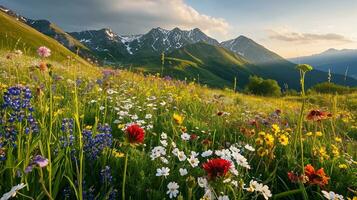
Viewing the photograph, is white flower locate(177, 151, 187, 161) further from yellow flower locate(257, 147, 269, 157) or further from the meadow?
yellow flower locate(257, 147, 269, 157)

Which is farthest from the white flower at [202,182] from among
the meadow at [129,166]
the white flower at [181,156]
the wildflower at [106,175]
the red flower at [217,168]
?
the wildflower at [106,175]

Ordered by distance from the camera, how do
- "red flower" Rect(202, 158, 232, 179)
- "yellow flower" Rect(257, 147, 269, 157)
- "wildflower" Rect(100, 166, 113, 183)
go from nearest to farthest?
"red flower" Rect(202, 158, 232, 179)
"wildflower" Rect(100, 166, 113, 183)
"yellow flower" Rect(257, 147, 269, 157)

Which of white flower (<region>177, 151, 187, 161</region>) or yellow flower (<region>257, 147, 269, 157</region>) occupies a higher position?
white flower (<region>177, 151, 187, 161</region>)

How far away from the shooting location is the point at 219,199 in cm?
212

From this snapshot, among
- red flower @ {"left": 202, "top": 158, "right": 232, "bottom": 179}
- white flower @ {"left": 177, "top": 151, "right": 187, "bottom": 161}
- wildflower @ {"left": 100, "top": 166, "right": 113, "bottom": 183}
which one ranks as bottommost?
wildflower @ {"left": 100, "top": 166, "right": 113, "bottom": 183}

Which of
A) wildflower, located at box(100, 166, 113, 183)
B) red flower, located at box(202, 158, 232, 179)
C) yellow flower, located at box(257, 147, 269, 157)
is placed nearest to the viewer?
red flower, located at box(202, 158, 232, 179)

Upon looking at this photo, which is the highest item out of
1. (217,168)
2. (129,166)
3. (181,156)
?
(217,168)

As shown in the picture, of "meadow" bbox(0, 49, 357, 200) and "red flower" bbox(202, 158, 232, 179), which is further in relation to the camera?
"meadow" bbox(0, 49, 357, 200)

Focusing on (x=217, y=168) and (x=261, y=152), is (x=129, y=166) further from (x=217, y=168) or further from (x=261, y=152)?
(x=217, y=168)

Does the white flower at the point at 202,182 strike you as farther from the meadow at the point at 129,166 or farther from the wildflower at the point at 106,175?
the wildflower at the point at 106,175

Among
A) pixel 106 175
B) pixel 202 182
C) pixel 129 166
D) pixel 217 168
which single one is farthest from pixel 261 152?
pixel 217 168

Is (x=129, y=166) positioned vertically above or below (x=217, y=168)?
below

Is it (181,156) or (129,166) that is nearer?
(181,156)

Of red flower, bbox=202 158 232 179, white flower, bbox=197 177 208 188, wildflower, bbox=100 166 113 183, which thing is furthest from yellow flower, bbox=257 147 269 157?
red flower, bbox=202 158 232 179
